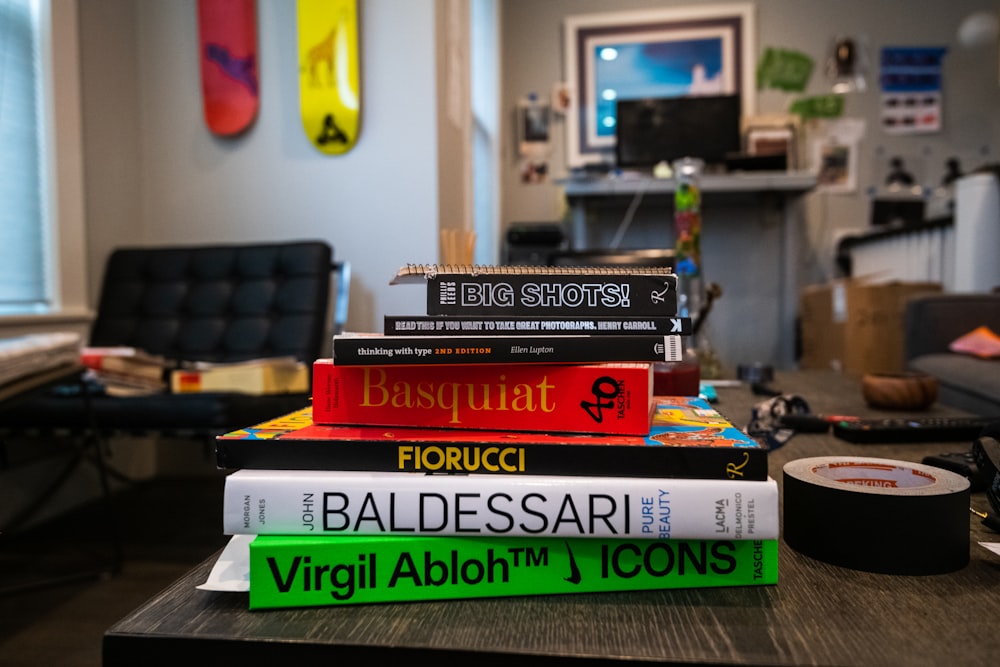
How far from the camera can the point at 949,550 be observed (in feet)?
1.41

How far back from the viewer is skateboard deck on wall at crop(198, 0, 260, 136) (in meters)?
2.21

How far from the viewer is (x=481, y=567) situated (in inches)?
16.0

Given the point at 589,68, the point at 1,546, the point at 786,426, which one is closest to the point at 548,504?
the point at 786,426

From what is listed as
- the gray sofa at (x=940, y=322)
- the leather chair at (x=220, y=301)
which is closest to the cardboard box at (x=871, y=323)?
the gray sofa at (x=940, y=322)

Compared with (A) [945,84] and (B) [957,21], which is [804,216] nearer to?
(A) [945,84]

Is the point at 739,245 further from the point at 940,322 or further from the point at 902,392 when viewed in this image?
the point at 902,392

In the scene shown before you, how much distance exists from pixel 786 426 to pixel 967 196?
89.8 inches

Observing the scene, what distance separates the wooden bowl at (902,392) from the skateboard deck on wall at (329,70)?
1.72 meters

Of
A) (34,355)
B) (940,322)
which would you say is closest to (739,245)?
(940,322)

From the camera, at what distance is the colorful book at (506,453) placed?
0.41m

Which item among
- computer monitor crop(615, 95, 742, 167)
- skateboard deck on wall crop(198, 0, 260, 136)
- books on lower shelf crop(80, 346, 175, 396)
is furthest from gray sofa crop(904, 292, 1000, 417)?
skateboard deck on wall crop(198, 0, 260, 136)

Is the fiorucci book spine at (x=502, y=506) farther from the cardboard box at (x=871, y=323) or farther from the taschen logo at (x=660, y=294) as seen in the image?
the cardboard box at (x=871, y=323)

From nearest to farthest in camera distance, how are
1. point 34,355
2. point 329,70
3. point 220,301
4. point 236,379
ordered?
point 34,355
point 236,379
point 220,301
point 329,70

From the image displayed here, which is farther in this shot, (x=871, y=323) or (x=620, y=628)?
(x=871, y=323)
